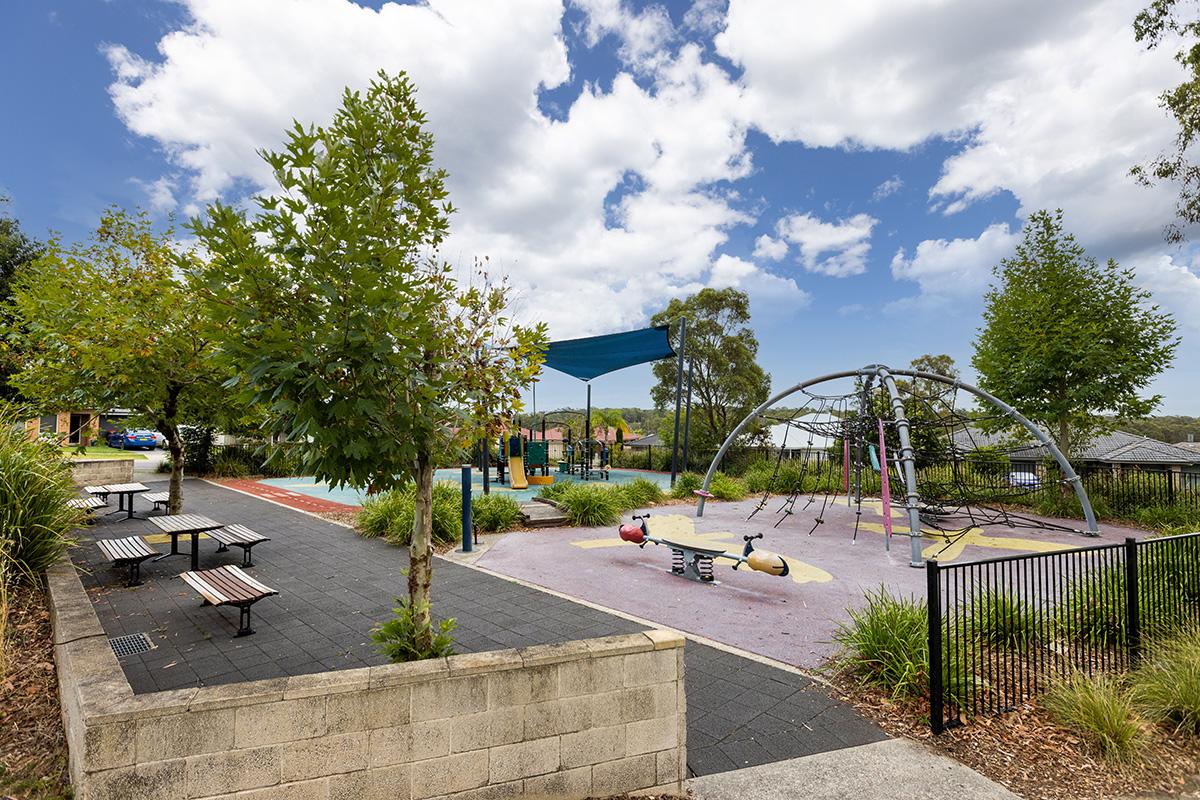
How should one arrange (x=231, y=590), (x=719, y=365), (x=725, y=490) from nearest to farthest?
(x=231, y=590) < (x=725, y=490) < (x=719, y=365)

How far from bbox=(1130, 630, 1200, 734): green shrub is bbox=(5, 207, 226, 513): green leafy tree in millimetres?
9578

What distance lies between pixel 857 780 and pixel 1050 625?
127 inches

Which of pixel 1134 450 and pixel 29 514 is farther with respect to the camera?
pixel 1134 450

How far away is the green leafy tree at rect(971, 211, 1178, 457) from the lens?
1294cm

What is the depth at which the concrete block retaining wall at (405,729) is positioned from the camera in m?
2.33

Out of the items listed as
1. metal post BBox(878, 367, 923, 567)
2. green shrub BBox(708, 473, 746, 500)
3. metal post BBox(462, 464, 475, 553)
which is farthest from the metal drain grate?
green shrub BBox(708, 473, 746, 500)

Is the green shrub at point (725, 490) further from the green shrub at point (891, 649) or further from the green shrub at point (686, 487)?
the green shrub at point (891, 649)

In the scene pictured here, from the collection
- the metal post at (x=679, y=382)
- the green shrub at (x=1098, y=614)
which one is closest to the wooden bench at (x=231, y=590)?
the green shrub at (x=1098, y=614)

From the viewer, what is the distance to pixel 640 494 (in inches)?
536

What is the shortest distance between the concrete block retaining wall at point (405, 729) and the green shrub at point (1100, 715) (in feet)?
9.36

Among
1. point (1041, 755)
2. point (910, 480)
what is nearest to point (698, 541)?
point (910, 480)

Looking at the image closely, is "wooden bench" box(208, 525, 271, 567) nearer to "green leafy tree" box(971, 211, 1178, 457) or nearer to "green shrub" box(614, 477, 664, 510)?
"green shrub" box(614, 477, 664, 510)

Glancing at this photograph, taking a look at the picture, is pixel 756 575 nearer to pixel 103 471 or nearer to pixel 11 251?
pixel 103 471

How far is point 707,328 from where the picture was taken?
2433 centimetres
